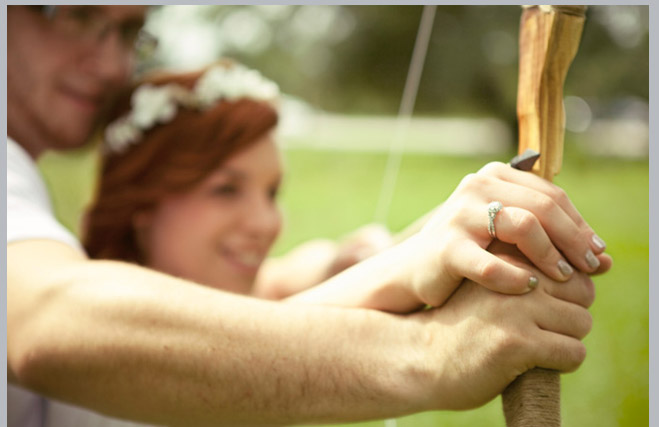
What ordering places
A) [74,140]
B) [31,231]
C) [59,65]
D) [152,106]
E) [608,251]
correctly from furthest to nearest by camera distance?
1. [608,251]
2. [152,106]
3. [74,140]
4. [59,65]
5. [31,231]

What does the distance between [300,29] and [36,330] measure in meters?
7.21

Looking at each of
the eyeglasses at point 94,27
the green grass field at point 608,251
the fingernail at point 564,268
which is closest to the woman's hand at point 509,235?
the fingernail at point 564,268

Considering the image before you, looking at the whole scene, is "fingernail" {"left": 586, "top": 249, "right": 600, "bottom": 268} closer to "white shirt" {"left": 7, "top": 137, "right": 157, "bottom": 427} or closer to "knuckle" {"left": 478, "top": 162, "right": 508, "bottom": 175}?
"knuckle" {"left": 478, "top": 162, "right": 508, "bottom": 175}

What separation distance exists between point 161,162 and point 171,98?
17cm

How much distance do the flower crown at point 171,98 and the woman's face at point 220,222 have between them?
145 millimetres

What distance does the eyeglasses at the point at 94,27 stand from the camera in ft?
4.52

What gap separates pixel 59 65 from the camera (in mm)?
1437

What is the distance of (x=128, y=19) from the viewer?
1540 millimetres

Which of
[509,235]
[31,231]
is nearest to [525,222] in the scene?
[509,235]

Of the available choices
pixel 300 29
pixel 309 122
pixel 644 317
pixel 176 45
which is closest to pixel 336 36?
pixel 300 29

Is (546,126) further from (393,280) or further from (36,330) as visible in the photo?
(36,330)

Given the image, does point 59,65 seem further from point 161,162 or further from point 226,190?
point 226,190

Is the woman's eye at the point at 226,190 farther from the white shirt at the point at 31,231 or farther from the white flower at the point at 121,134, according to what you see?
the white shirt at the point at 31,231

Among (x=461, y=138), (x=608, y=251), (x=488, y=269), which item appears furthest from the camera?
(x=461, y=138)
